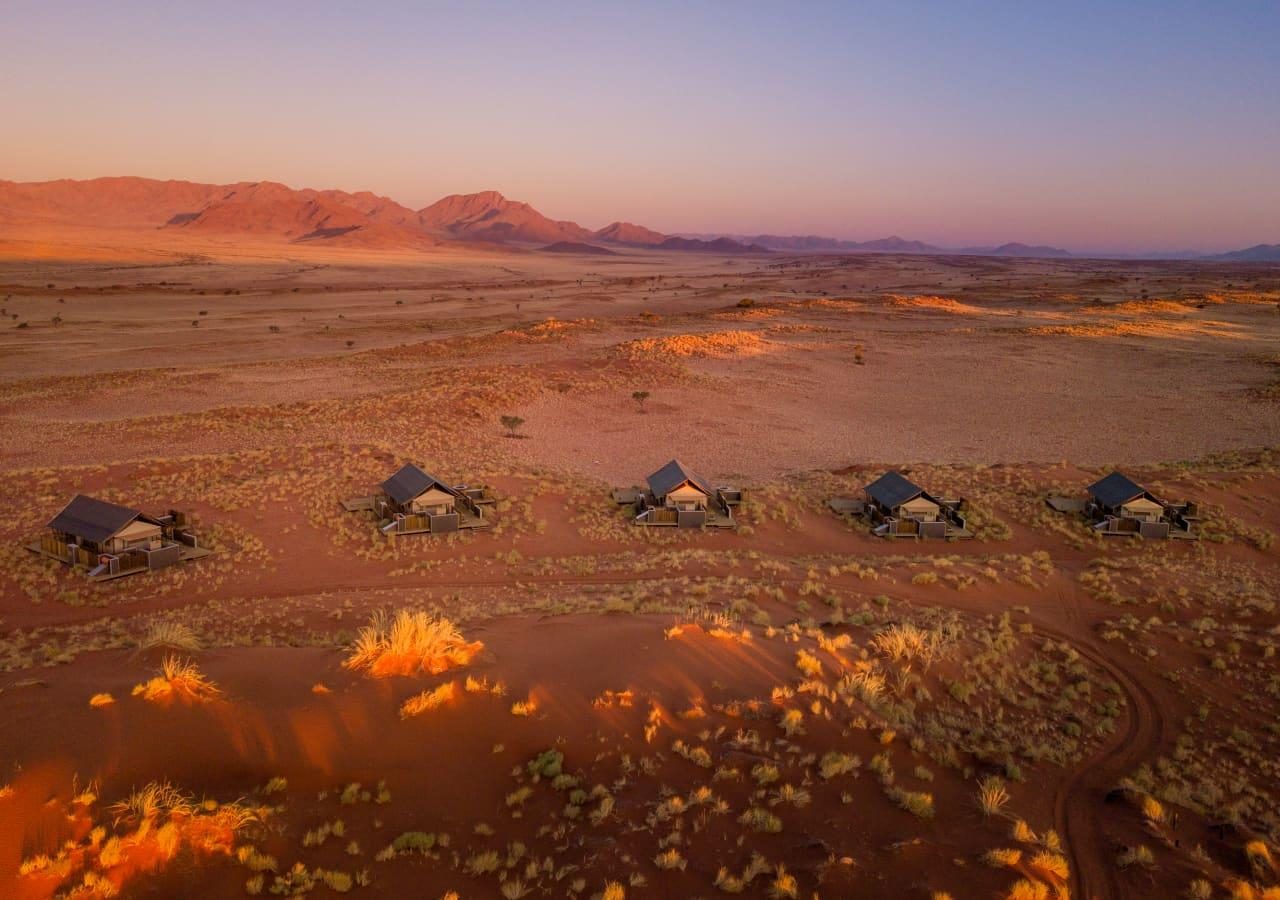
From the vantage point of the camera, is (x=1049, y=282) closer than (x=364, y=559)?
No

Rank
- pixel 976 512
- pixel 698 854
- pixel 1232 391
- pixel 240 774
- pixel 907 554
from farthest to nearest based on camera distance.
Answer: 1. pixel 1232 391
2. pixel 976 512
3. pixel 907 554
4. pixel 240 774
5. pixel 698 854

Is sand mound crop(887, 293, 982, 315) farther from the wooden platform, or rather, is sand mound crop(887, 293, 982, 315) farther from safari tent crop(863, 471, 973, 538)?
safari tent crop(863, 471, 973, 538)

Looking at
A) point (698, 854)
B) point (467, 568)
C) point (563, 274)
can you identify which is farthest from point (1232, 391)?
point (563, 274)

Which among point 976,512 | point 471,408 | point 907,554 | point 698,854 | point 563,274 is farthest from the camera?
point 563,274

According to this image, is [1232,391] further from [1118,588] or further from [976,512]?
[1118,588]

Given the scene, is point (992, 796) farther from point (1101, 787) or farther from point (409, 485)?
point (409, 485)

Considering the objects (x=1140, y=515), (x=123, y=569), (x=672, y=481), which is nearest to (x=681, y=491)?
(x=672, y=481)
